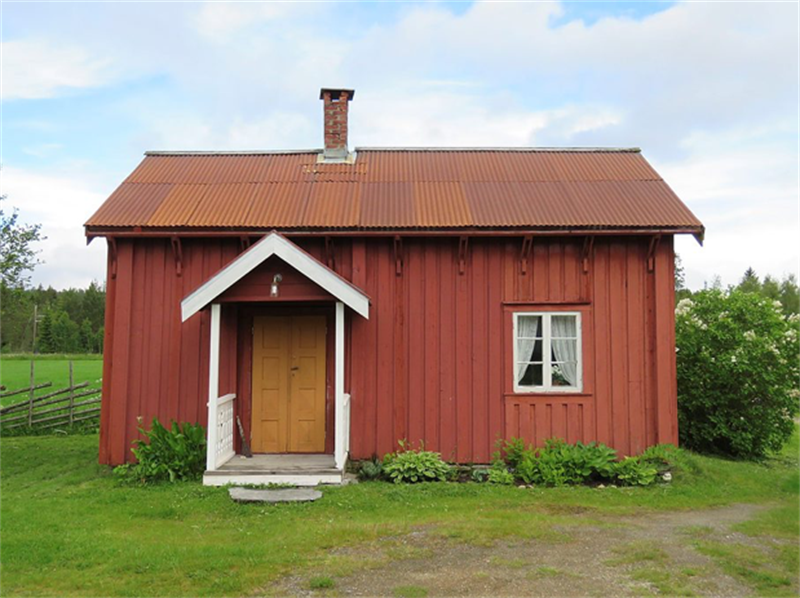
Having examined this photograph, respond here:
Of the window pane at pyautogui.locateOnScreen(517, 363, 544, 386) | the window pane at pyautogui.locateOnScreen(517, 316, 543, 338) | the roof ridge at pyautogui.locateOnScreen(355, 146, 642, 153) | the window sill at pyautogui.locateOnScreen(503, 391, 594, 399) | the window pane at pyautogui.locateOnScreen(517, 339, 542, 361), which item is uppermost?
the roof ridge at pyautogui.locateOnScreen(355, 146, 642, 153)

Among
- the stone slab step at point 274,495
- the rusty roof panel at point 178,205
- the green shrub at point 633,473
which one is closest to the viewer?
the stone slab step at point 274,495

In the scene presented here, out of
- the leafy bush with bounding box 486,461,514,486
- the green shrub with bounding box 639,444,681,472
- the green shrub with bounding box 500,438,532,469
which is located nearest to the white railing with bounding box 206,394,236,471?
the leafy bush with bounding box 486,461,514,486

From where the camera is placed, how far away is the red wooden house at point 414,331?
996 cm

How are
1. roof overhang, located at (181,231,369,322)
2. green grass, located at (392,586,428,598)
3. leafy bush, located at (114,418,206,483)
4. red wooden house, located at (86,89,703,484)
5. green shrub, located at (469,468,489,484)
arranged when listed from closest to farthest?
1. green grass, located at (392,586,428,598)
2. roof overhang, located at (181,231,369,322)
3. leafy bush, located at (114,418,206,483)
4. green shrub, located at (469,468,489,484)
5. red wooden house, located at (86,89,703,484)

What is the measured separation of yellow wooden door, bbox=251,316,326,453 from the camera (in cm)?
1016

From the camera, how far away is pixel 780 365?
12305 mm

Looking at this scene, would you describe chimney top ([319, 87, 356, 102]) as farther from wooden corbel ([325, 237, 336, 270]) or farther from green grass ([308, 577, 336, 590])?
green grass ([308, 577, 336, 590])

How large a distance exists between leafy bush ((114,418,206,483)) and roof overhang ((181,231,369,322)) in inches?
67.3

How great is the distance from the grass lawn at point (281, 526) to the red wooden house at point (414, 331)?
1142 millimetres

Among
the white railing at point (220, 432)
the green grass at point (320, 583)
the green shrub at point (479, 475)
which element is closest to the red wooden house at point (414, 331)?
the white railing at point (220, 432)

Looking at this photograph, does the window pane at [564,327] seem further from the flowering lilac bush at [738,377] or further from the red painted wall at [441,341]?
the flowering lilac bush at [738,377]

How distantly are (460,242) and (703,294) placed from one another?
648 cm

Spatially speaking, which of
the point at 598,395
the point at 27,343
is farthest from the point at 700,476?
the point at 27,343

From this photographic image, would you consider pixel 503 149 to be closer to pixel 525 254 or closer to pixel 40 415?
pixel 525 254
